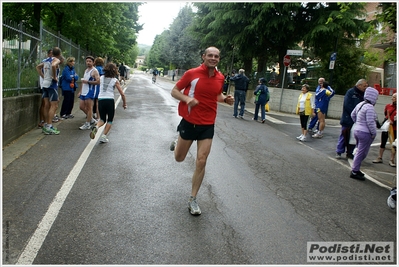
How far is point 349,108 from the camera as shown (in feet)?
29.1

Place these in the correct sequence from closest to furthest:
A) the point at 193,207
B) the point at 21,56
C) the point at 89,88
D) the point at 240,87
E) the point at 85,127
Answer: the point at 193,207
the point at 21,56
the point at 85,127
the point at 89,88
the point at 240,87

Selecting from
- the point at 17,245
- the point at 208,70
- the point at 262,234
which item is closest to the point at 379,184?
the point at 262,234

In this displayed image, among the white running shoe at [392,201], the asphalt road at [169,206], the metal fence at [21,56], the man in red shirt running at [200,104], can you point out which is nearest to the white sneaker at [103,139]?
the asphalt road at [169,206]

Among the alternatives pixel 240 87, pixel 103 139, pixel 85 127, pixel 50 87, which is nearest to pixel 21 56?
pixel 50 87

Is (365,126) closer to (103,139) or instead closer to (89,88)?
(103,139)

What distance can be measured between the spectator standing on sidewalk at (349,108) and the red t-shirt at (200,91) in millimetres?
5292

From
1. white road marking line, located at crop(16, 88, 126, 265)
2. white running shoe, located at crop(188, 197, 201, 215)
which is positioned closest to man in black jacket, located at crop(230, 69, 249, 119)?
white road marking line, located at crop(16, 88, 126, 265)

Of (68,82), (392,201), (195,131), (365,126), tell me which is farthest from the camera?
(68,82)

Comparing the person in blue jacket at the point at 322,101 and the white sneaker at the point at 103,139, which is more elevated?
→ the person in blue jacket at the point at 322,101

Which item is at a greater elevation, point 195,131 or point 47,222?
point 195,131

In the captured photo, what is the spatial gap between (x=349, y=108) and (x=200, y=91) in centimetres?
552

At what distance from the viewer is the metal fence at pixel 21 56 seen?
8023mm

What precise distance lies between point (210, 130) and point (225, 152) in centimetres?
359

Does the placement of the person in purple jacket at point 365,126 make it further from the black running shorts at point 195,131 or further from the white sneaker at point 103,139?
→ the white sneaker at point 103,139
